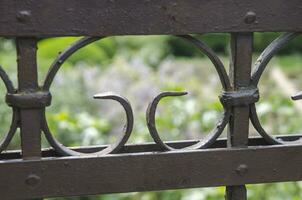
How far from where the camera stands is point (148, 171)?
1.11 meters

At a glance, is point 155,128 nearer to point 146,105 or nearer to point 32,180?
point 32,180

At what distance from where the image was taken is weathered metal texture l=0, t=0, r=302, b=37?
1.01m

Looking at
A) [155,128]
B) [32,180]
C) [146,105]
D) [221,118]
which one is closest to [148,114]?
[155,128]

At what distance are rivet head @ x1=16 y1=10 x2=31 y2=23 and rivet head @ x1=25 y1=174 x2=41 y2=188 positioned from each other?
12.3 inches

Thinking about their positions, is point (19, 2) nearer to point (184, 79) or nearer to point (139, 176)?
point (139, 176)

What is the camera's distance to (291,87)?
20.9 feet

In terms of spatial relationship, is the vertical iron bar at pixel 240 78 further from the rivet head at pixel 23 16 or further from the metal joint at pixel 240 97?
the rivet head at pixel 23 16

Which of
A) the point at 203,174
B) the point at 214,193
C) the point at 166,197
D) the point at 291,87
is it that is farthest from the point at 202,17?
the point at 291,87

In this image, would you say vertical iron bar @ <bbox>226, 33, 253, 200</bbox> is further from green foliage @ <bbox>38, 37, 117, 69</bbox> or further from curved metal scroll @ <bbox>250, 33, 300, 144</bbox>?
green foliage @ <bbox>38, 37, 117, 69</bbox>

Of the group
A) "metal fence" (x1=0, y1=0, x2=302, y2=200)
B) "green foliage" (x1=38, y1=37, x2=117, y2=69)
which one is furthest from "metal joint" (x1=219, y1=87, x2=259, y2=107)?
"green foliage" (x1=38, y1=37, x2=117, y2=69)

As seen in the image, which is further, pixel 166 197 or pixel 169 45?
pixel 169 45

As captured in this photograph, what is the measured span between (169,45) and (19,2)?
987 cm

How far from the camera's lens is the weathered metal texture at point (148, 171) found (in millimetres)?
1074

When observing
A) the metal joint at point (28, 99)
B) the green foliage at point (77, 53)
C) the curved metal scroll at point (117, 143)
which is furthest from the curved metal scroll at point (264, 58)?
the green foliage at point (77, 53)
